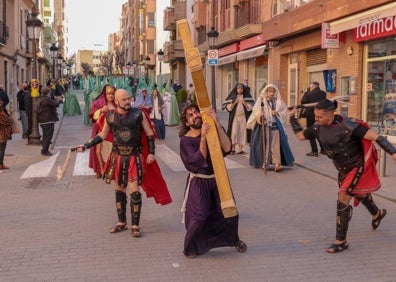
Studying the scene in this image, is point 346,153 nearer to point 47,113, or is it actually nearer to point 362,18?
point 47,113

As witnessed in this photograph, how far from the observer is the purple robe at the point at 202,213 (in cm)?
538

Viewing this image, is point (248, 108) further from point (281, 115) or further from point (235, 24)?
point (235, 24)

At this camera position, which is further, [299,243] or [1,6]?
[1,6]

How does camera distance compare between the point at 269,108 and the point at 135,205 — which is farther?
the point at 269,108

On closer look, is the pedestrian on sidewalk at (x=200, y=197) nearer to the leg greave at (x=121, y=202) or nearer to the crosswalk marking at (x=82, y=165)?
the leg greave at (x=121, y=202)

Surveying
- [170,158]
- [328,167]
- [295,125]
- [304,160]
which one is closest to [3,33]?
[170,158]

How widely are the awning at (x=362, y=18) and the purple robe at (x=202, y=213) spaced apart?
9.35 m

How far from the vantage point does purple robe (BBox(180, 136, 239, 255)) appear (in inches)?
212

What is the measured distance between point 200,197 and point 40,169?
7.01 meters

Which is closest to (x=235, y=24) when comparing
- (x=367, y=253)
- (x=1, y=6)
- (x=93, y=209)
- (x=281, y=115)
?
(x=1, y=6)

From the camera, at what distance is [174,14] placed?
1853 inches

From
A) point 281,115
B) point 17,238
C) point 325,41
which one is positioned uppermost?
point 325,41

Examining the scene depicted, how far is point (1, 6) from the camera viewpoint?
1155 inches

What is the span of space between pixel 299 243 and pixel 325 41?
11.8 metres
